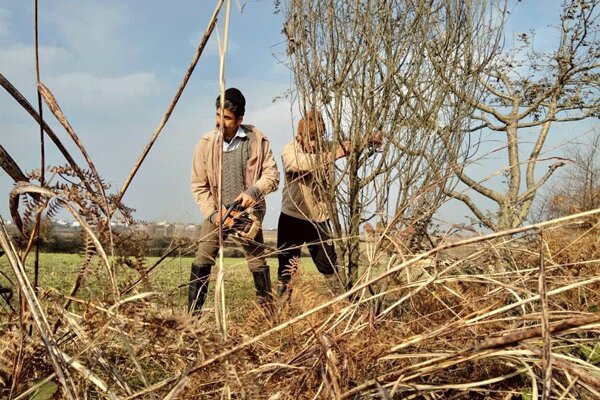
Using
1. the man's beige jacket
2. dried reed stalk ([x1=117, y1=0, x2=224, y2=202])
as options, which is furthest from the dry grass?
the man's beige jacket

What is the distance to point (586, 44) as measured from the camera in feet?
29.1

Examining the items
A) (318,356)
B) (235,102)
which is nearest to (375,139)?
(235,102)

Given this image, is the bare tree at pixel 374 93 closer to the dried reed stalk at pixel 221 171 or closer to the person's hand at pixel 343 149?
the person's hand at pixel 343 149

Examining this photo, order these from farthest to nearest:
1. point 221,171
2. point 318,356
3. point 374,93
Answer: point 374,93 < point 318,356 < point 221,171

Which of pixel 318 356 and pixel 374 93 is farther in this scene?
pixel 374 93

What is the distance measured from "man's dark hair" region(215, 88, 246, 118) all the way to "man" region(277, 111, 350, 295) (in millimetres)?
477

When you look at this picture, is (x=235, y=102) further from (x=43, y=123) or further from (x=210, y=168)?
(x=43, y=123)

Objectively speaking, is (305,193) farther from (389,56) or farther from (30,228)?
(30,228)

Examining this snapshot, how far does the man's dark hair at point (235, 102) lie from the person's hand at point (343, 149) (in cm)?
99

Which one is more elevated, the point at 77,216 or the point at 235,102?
the point at 235,102

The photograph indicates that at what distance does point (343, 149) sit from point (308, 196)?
1.92 ft

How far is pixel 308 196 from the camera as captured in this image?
13.5 ft

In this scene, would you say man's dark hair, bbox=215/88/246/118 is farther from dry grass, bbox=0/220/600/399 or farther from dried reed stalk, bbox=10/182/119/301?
dried reed stalk, bbox=10/182/119/301

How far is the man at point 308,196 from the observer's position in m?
3.67
